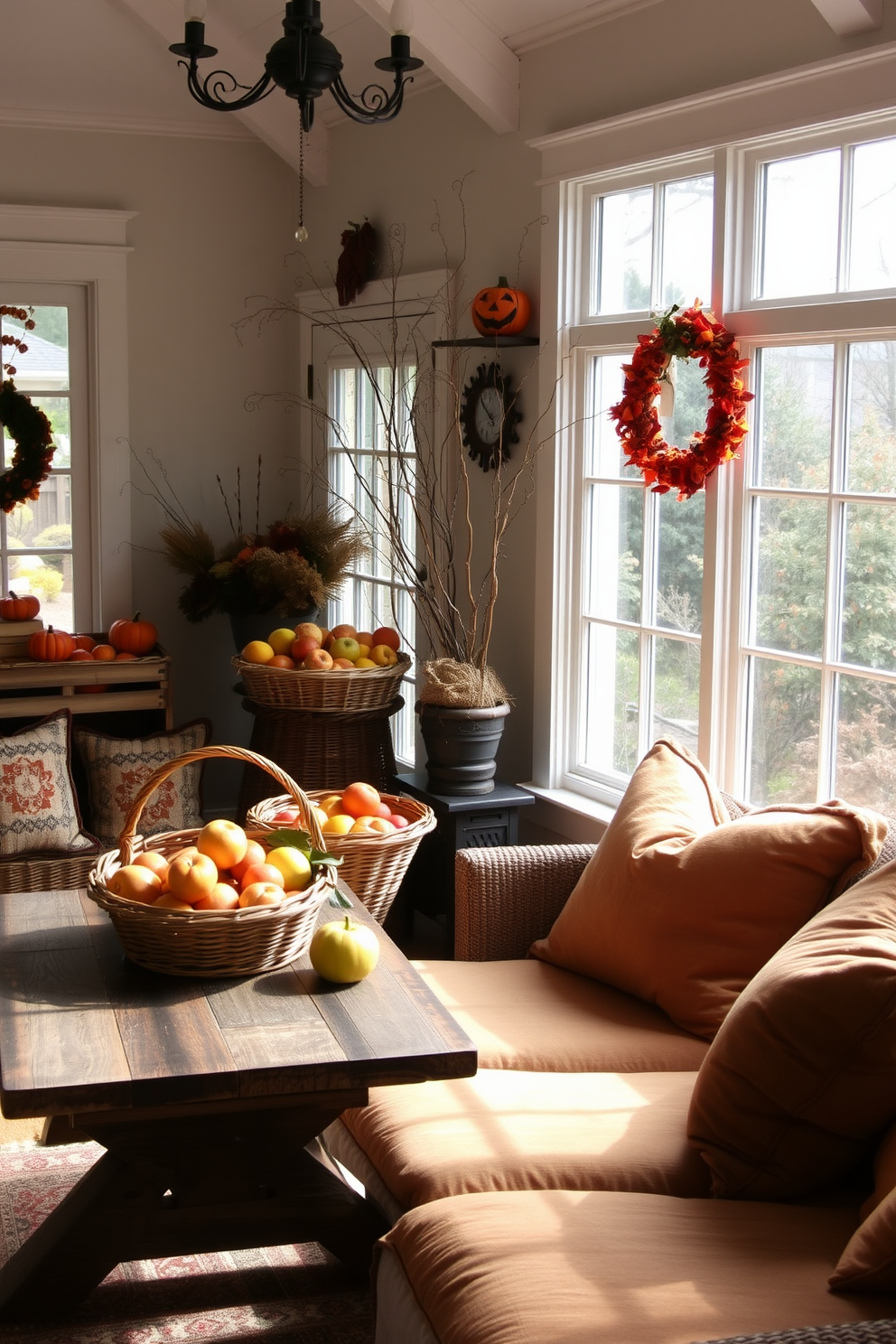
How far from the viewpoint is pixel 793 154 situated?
295 centimetres

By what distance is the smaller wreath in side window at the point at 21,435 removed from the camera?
16.5 feet

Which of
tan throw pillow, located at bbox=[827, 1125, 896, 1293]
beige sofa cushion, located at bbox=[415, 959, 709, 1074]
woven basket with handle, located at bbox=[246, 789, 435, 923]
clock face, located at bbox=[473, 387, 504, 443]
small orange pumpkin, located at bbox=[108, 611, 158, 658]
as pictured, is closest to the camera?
tan throw pillow, located at bbox=[827, 1125, 896, 1293]

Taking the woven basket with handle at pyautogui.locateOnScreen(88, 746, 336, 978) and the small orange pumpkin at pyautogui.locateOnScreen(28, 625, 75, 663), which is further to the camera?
the small orange pumpkin at pyautogui.locateOnScreen(28, 625, 75, 663)

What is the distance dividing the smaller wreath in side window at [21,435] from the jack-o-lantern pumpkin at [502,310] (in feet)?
6.73

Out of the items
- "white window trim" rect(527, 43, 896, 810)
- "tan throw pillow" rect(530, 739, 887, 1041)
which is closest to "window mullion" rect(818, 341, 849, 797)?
"white window trim" rect(527, 43, 896, 810)

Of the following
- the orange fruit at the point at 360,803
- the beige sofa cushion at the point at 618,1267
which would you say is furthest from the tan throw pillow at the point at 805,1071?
the orange fruit at the point at 360,803

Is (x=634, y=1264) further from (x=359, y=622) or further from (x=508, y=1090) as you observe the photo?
(x=359, y=622)

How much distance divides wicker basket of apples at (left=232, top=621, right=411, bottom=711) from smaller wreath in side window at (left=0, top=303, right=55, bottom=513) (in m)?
1.61

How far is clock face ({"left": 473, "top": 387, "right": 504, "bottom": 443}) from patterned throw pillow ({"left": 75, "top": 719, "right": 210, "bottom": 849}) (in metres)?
1.20

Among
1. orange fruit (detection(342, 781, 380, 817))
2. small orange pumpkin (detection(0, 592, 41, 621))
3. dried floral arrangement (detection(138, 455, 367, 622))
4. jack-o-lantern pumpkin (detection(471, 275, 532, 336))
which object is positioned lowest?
orange fruit (detection(342, 781, 380, 817))

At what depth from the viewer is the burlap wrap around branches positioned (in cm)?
360

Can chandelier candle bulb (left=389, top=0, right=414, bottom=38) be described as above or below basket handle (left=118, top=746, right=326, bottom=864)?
above

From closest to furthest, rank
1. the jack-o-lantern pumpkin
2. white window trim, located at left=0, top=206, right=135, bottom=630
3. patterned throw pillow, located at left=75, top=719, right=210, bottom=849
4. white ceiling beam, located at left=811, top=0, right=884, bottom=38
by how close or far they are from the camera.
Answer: white ceiling beam, located at left=811, top=0, right=884, bottom=38 < the jack-o-lantern pumpkin < patterned throw pillow, located at left=75, top=719, right=210, bottom=849 < white window trim, located at left=0, top=206, right=135, bottom=630

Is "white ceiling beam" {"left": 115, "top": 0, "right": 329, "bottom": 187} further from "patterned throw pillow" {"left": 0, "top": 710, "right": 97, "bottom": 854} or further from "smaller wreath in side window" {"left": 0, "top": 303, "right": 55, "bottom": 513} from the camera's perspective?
"patterned throw pillow" {"left": 0, "top": 710, "right": 97, "bottom": 854}
